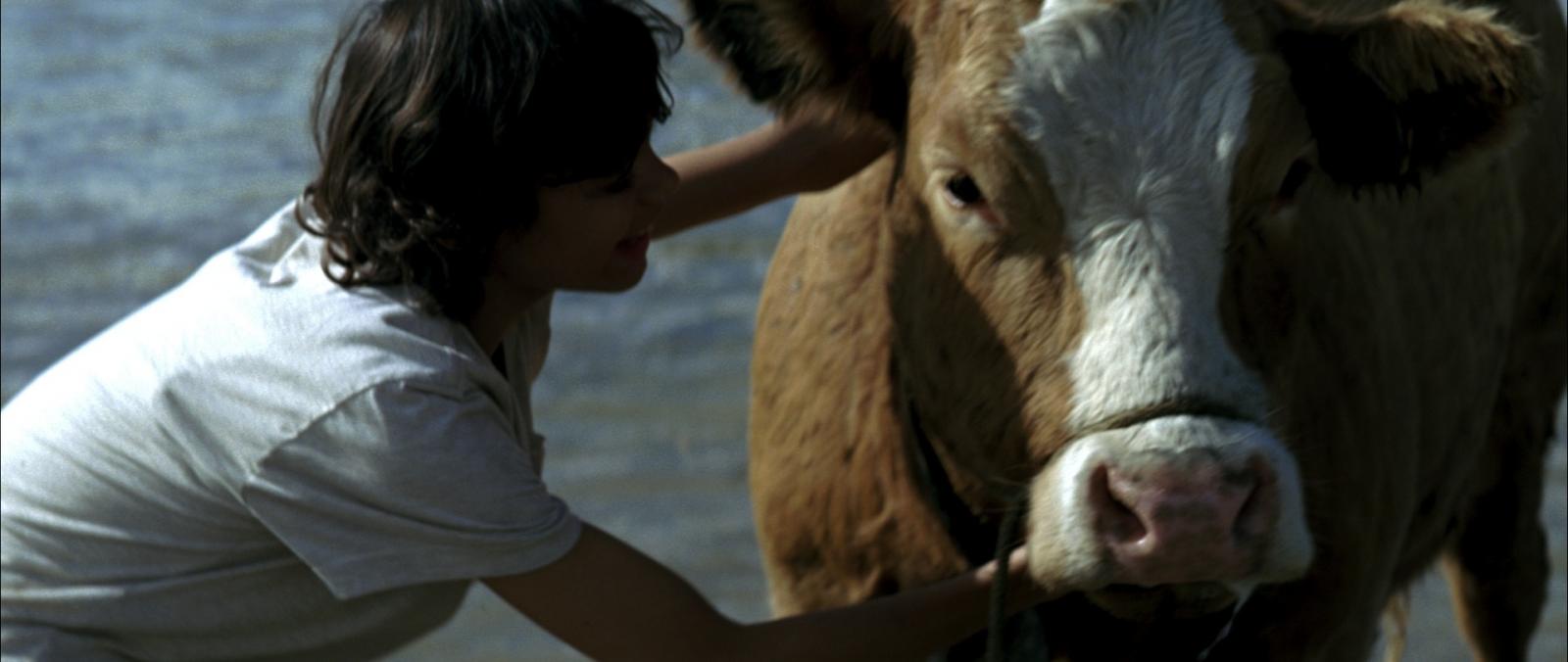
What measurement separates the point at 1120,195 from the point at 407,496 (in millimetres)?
890

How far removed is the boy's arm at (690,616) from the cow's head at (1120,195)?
0.18 meters

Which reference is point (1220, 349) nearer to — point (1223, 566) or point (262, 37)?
point (1223, 566)

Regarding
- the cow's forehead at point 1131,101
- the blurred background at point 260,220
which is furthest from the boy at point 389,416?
the blurred background at point 260,220

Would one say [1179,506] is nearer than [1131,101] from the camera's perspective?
Yes

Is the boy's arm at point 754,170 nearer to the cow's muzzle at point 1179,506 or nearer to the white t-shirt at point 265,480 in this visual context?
the white t-shirt at point 265,480

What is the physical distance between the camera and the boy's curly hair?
288 centimetres

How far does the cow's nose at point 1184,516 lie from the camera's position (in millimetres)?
→ 2539

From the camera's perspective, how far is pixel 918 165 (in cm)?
305

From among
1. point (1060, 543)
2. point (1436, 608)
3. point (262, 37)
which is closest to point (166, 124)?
point (262, 37)

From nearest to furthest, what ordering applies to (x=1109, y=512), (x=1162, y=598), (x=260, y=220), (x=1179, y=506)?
1. (x=1179, y=506)
2. (x=1109, y=512)
3. (x=1162, y=598)
4. (x=260, y=220)

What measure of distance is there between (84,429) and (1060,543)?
1237mm

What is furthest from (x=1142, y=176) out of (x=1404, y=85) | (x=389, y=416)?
(x=389, y=416)

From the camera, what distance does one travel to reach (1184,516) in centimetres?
253

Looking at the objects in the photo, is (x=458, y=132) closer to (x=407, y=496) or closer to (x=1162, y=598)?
(x=407, y=496)
